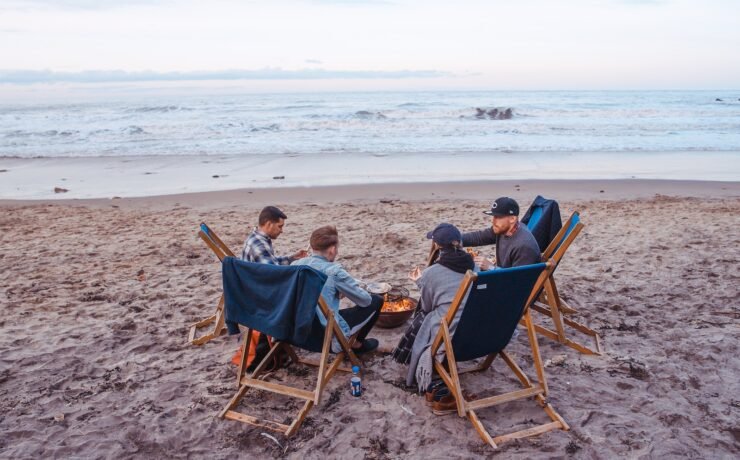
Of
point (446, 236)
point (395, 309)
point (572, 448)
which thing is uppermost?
point (446, 236)

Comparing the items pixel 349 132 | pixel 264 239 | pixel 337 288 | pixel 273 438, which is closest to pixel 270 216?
pixel 264 239

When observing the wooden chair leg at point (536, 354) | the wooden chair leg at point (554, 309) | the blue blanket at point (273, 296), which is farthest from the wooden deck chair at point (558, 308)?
the blue blanket at point (273, 296)

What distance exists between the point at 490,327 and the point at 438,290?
40cm

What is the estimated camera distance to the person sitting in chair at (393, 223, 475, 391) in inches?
140

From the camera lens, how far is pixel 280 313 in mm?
3453

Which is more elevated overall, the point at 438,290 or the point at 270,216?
the point at 270,216

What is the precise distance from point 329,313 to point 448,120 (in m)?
28.4

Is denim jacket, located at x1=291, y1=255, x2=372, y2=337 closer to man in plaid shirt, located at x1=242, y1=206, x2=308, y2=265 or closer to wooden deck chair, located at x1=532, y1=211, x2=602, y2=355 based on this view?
man in plaid shirt, located at x1=242, y1=206, x2=308, y2=265

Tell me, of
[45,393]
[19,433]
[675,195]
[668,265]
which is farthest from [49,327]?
[675,195]

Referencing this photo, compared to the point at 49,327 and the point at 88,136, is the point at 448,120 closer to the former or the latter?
the point at 88,136

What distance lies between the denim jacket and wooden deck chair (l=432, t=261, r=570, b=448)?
26.4 inches

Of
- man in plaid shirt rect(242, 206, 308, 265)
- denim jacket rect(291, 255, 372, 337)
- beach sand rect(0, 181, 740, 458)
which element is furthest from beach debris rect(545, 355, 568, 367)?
man in plaid shirt rect(242, 206, 308, 265)

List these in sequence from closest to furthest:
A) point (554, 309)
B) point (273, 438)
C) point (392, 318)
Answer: point (273, 438), point (554, 309), point (392, 318)

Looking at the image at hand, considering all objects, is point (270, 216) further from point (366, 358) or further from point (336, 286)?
point (366, 358)
